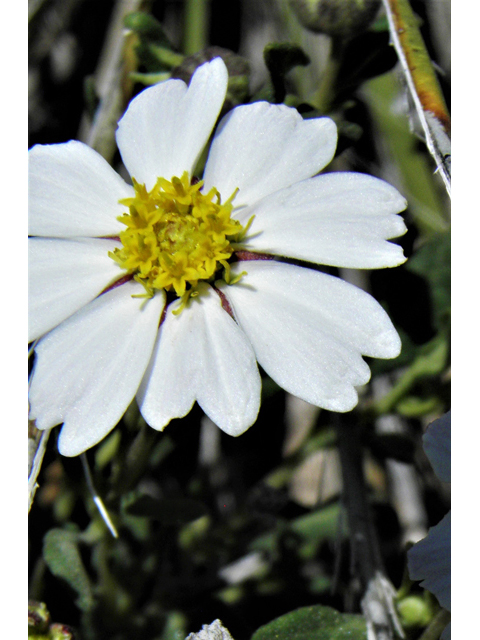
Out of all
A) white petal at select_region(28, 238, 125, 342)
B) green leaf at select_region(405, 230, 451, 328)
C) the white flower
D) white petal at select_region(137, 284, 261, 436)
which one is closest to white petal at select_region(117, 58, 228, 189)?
the white flower

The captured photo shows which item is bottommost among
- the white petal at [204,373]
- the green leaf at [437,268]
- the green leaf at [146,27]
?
the green leaf at [437,268]

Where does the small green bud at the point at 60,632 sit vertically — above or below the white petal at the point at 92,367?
below

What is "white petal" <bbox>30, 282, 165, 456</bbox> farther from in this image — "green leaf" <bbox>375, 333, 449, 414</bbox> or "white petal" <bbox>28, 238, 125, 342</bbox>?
"green leaf" <bbox>375, 333, 449, 414</bbox>

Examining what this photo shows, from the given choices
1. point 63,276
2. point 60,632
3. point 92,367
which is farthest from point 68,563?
point 63,276

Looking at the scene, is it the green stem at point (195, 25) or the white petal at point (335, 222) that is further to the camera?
the green stem at point (195, 25)

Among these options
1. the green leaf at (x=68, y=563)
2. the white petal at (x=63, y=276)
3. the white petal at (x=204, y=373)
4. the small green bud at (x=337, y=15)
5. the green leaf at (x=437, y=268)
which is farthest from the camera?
the green leaf at (x=437, y=268)

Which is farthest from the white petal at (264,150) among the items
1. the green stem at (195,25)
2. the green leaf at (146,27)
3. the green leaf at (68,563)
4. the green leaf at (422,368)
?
the green stem at (195,25)

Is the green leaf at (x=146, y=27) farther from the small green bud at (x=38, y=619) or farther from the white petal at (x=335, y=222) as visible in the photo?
the small green bud at (x=38, y=619)
